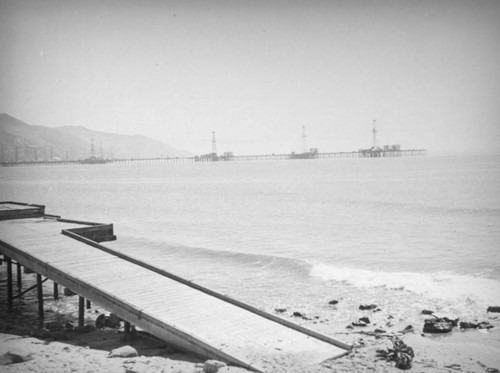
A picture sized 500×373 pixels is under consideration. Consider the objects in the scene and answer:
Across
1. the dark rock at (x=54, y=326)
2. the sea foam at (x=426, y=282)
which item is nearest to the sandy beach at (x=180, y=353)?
the dark rock at (x=54, y=326)

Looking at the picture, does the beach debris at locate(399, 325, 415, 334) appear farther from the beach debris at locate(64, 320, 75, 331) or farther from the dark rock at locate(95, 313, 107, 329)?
the beach debris at locate(64, 320, 75, 331)

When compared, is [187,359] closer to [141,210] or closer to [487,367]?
[487,367]

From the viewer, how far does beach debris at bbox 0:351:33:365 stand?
24.3 ft

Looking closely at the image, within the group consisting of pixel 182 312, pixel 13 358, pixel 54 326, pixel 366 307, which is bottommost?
pixel 366 307

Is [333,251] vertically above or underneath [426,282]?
underneath

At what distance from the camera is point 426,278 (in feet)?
53.4

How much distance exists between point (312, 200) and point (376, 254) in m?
31.8

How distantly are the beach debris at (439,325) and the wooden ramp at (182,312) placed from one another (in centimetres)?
342

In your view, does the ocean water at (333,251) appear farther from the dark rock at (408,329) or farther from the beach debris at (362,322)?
the dark rock at (408,329)

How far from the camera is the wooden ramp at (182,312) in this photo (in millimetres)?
7539

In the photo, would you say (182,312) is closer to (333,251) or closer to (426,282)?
(426,282)


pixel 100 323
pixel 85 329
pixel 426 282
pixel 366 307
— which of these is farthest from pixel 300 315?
pixel 426 282

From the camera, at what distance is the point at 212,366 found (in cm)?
704

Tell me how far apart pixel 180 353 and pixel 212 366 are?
126 centimetres
